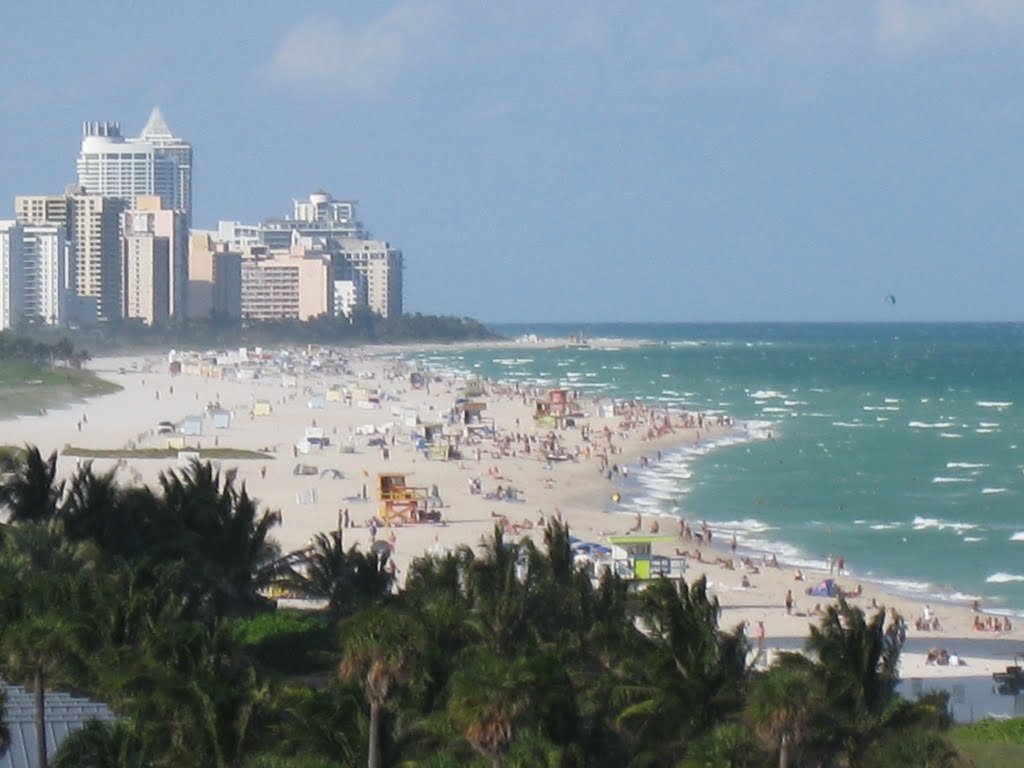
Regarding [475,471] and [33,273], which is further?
[33,273]

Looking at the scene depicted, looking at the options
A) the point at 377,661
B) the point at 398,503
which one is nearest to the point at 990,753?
the point at 377,661

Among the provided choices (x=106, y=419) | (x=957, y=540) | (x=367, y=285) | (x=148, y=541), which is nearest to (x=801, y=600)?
(x=957, y=540)

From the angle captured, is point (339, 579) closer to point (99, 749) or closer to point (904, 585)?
point (99, 749)

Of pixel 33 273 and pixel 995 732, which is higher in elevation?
pixel 33 273

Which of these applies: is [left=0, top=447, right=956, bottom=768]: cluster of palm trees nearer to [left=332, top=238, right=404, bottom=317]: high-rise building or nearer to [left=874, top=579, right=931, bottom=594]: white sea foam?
Result: [left=874, top=579, right=931, bottom=594]: white sea foam

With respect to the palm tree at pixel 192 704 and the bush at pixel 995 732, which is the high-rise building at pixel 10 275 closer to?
the bush at pixel 995 732
